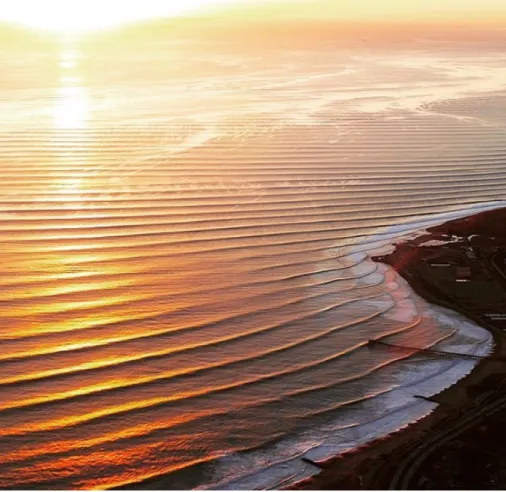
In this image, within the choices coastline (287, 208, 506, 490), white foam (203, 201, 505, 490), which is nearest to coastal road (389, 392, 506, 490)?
coastline (287, 208, 506, 490)

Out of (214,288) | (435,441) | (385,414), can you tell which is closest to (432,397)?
(385,414)

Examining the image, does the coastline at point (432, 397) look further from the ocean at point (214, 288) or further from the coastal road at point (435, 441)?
the ocean at point (214, 288)

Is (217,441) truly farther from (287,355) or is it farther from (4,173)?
(4,173)

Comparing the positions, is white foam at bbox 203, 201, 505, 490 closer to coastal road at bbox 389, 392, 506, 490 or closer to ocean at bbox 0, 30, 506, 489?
ocean at bbox 0, 30, 506, 489

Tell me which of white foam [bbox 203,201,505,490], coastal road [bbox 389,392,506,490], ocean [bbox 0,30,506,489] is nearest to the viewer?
coastal road [bbox 389,392,506,490]

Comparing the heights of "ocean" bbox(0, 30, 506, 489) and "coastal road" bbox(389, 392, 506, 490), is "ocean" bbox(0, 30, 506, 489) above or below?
above

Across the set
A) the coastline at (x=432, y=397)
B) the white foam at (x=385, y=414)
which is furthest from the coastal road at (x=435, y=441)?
the white foam at (x=385, y=414)

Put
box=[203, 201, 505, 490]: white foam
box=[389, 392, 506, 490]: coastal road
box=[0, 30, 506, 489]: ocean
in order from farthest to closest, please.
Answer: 1. box=[0, 30, 506, 489]: ocean
2. box=[203, 201, 505, 490]: white foam
3. box=[389, 392, 506, 490]: coastal road

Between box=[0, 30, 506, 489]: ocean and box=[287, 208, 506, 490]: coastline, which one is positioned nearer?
box=[287, 208, 506, 490]: coastline
